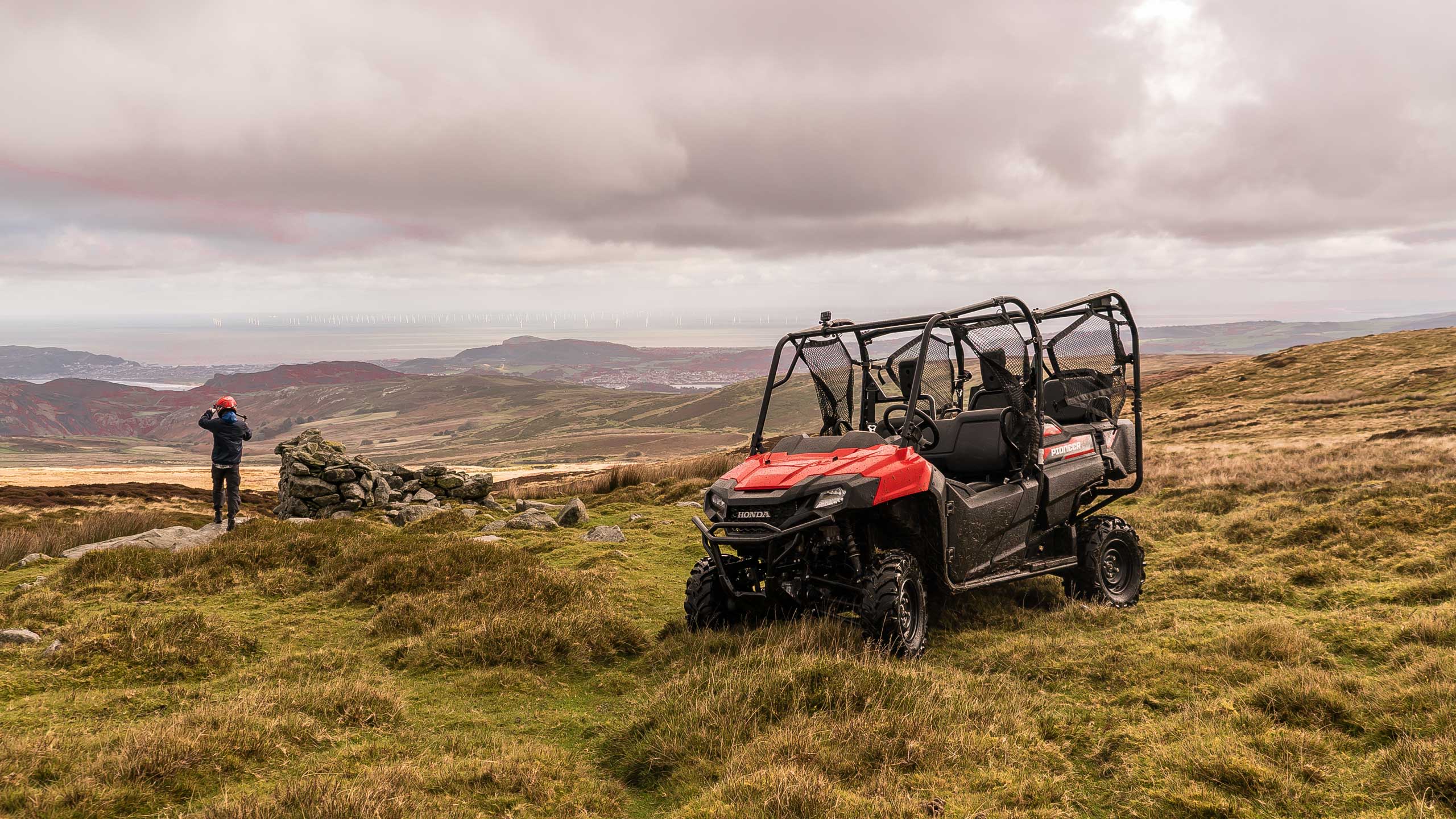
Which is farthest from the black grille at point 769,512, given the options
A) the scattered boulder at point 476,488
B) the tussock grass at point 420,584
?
the scattered boulder at point 476,488

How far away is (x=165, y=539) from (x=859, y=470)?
44.3 ft

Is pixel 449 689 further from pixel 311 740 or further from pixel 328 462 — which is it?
pixel 328 462

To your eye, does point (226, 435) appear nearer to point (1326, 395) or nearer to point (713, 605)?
point (713, 605)

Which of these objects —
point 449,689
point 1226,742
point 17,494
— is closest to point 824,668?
point 1226,742

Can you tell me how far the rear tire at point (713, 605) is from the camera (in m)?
7.39

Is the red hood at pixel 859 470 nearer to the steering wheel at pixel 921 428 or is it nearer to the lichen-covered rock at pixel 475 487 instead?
the steering wheel at pixel 921 428

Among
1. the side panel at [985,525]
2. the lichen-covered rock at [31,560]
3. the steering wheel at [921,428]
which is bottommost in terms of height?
the lichen-covered rock at [31,560]

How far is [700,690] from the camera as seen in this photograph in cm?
556

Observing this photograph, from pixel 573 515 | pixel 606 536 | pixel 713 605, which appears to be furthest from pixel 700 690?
pixel 573 515

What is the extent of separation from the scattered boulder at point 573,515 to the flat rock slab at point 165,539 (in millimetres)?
6098

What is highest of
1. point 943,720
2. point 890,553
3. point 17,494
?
point 890,553

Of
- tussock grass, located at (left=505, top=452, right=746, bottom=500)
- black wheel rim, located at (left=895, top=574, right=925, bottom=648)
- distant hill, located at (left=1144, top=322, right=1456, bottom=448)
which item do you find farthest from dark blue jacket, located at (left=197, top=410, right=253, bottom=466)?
distant hill, located at (left=1144, top=322, right=1456, bottom=448)

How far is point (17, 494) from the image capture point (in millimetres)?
25062

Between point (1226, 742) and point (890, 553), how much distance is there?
9.35 feet
